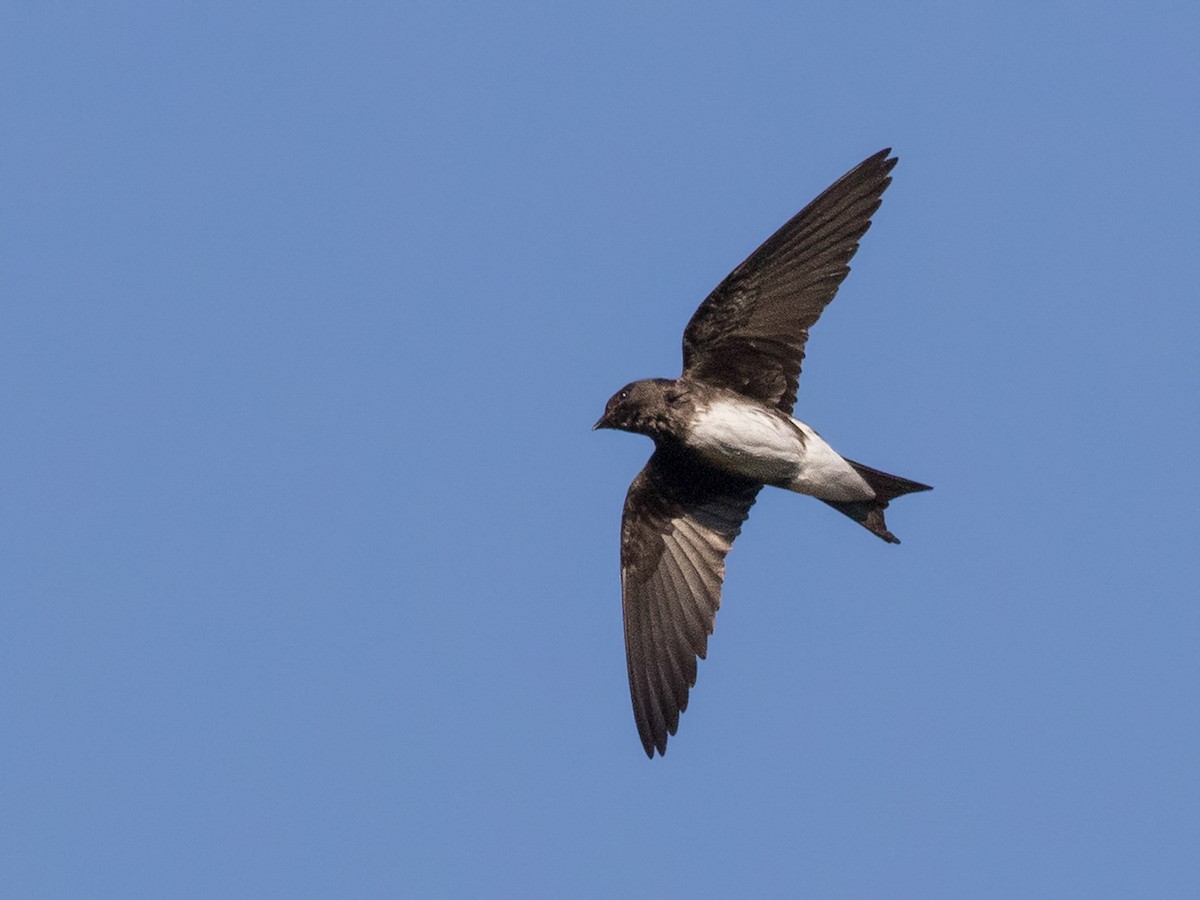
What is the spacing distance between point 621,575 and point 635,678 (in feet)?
2.34

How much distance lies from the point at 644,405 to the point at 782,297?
1.01 meters

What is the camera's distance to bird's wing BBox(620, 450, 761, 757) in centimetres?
1184

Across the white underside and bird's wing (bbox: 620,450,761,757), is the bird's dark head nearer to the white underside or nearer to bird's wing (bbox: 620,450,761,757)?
the white underside

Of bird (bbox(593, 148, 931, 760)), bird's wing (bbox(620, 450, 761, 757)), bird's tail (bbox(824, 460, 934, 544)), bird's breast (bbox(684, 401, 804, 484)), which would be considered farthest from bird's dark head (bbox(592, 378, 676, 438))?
bird's tail (bbox(824, 460, 934, 544))

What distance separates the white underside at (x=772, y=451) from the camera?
1146 cm

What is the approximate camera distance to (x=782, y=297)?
37.4 ft

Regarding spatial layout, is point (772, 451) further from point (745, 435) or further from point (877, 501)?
point (877, 501)

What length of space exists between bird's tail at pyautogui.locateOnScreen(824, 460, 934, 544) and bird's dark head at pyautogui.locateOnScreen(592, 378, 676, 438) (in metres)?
1.16

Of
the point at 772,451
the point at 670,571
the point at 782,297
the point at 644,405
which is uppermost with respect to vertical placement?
the point at 782,297

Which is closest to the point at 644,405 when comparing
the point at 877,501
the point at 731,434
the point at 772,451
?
the point at 731,434

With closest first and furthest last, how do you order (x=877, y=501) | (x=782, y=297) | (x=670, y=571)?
(x=782, y=297) → (x=877, y=501) → (x=670, y=571)

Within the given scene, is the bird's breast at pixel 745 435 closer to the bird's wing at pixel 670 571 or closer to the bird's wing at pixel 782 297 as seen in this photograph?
the bird's wing at pixel 782 297

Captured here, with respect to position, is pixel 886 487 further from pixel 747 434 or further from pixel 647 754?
pixel 647 754

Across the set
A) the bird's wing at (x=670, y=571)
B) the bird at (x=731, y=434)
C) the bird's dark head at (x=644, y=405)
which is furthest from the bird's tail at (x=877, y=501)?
the bird's dark head at (x=644, y=405)
